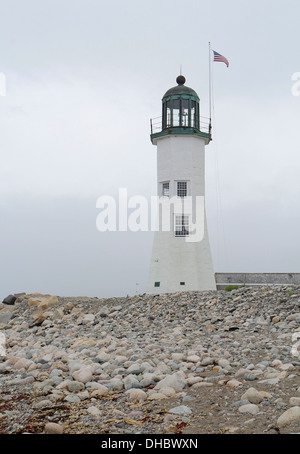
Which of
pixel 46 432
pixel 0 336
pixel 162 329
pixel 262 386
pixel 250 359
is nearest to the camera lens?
pixel 46 432

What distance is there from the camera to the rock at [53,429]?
5.70 m

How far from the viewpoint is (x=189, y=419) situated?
230 inches

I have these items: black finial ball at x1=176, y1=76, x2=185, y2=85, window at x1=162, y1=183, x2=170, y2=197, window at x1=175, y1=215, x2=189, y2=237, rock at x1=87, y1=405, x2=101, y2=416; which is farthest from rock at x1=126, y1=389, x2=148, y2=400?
black finial ball at x1=176, y1=76, x2=185, y2=85

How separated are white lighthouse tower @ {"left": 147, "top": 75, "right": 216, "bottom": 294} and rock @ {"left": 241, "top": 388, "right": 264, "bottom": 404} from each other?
1669cm

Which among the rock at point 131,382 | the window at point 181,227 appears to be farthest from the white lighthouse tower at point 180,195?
the rock at point 131,382

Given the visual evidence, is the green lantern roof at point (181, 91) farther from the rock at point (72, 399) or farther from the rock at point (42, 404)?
the rock at point (42, 404)

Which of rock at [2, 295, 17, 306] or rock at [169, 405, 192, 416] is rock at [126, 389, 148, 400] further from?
rock at [2, 295, 17, 306]

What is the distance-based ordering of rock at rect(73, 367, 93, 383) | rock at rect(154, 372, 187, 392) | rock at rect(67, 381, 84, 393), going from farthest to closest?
1. rock at rect(73, 367, 93, 383)
2. rock at rect(67, 381, 84, 393)
3. rock at rect(154, 372, 187, 392)

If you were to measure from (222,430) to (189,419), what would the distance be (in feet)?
1.85

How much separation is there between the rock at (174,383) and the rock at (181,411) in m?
0.90

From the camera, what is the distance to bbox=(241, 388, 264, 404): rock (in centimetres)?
610

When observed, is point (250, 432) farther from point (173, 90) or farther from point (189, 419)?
point (173, 90)

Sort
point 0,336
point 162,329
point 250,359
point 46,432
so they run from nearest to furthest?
point 46,432
point 250,359
point 162,329
point 0,336
